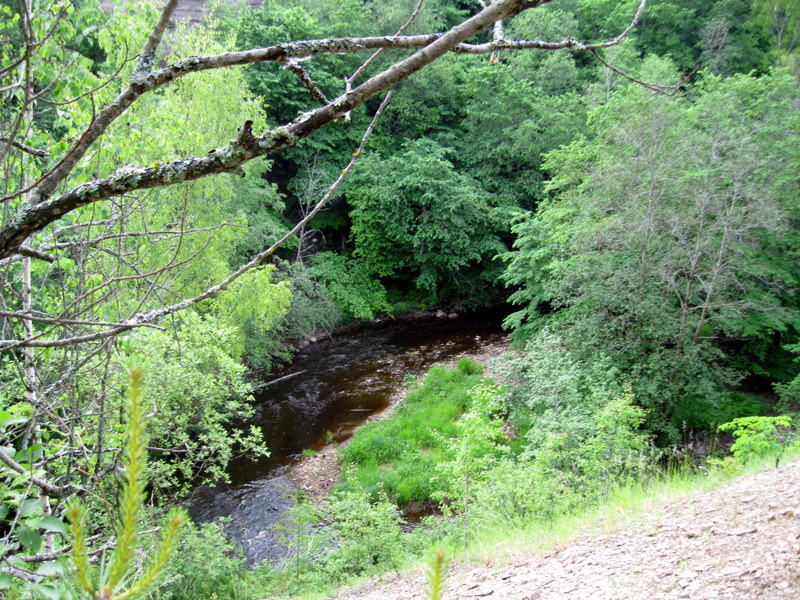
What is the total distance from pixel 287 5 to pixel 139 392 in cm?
2709

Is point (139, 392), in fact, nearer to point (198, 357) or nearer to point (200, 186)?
point (198, 357)

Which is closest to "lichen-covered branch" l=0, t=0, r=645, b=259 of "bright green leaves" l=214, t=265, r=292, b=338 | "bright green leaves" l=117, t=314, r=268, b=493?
"bright green leaves" l=117, t=314, r=268, b=493

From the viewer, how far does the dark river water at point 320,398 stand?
32.6 ft

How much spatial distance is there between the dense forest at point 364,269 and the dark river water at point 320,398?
0.64 m

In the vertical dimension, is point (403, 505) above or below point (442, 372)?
below

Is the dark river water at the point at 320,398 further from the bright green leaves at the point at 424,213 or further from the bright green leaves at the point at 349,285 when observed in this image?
the bright green leaves at the point at 424,213

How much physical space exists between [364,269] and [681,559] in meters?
18.9

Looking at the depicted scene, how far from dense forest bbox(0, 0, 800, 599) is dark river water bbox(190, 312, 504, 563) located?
25.1 inches

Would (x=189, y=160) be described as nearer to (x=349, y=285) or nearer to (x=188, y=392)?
(x=188, y=392)

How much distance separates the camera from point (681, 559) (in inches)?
139

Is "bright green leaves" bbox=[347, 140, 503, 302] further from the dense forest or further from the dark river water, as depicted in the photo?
the dark river water

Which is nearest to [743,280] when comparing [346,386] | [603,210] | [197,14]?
[603,210]

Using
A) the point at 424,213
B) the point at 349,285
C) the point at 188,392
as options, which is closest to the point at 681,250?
the point at 188,392

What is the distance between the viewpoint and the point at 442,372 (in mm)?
14734
